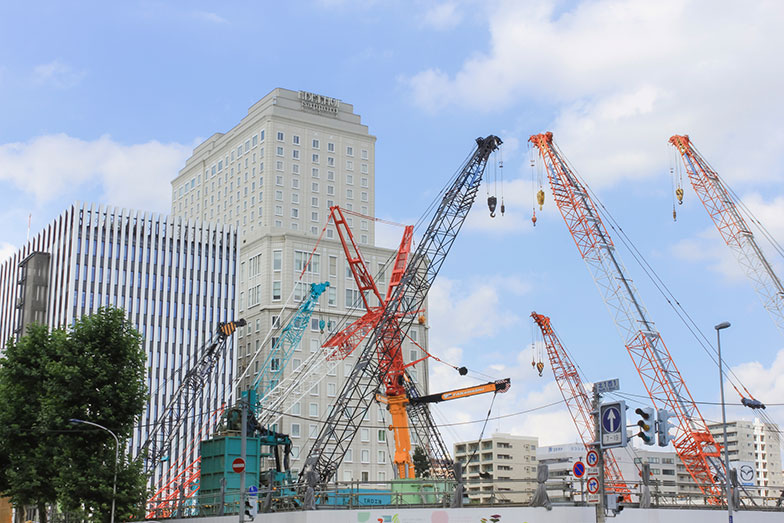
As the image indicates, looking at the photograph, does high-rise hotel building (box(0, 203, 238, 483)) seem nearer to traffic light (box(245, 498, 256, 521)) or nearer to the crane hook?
the crane hook

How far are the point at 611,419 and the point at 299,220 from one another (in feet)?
388

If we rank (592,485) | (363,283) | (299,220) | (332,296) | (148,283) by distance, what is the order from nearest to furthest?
(592,485)
(363,283)
(148,283)
(332,296)
(299,220)

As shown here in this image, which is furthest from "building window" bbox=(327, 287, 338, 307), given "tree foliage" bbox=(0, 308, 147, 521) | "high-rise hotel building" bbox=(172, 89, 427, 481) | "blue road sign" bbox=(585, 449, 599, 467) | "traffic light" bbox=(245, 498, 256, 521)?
"blue road sign" bbox=(585, 449, 599, 467)

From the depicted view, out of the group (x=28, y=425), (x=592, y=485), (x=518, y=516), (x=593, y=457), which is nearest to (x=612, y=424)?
(x=593, y=457)

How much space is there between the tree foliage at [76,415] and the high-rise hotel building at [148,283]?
5703 centimetres

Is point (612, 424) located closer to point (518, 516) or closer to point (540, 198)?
point (518, 516)

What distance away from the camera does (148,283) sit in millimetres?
123375

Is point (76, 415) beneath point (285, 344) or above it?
beneath

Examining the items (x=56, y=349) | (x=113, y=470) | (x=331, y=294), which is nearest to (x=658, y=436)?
(x=113, y=470)

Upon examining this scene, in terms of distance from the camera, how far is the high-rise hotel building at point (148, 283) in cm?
11912

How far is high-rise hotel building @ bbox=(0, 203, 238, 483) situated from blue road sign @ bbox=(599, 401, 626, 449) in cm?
9164

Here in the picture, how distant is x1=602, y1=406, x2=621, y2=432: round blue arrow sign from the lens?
107 feet

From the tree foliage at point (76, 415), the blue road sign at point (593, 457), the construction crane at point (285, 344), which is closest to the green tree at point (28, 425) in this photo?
the tree foliage at point (76, 415)

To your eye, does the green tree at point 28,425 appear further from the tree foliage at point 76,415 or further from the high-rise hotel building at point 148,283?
the high-rise hotel building at point 148,283
